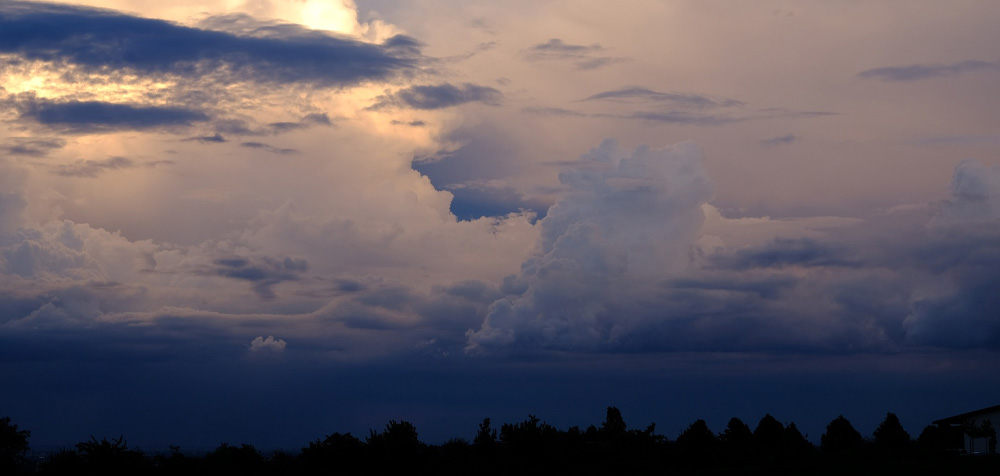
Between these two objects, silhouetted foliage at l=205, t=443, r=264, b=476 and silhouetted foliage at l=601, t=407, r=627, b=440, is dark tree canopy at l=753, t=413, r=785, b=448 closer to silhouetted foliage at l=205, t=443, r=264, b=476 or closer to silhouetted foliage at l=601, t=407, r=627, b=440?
silhouetted foliage at l=601, t=407, r=627, b=440

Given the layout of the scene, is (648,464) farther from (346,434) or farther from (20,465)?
(20,465)

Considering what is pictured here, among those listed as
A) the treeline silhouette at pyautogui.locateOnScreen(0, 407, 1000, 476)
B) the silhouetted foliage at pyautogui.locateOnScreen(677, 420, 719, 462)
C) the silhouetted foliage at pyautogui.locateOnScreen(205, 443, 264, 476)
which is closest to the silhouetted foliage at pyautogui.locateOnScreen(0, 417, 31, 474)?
the treeline silhouette at pyautogui.locateOnScreen(0, 407, 1000, 476)

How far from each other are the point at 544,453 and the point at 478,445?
21.0 ft

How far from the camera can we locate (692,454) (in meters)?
109

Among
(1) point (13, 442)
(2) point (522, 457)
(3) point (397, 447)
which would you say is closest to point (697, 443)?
(2) point (522, 457)

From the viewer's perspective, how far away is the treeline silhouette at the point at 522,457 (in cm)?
8131

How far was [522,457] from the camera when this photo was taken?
305 feet

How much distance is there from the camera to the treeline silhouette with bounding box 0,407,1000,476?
8131 cm

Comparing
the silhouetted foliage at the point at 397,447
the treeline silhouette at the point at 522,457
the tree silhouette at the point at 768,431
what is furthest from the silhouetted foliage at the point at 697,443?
the silhouetted foliage at the point at 397,447

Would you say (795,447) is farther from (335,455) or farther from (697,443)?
(335,455)

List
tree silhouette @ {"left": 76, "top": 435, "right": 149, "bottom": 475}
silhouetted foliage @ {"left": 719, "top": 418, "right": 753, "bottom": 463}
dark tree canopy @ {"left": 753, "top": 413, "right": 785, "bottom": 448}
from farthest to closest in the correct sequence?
dark tree canopy @ {"left": 753, "top": 413, "right": 785, "bottom": 448} < silhouetted foliage @ {"left": 719, "top": 418, "right": 753, "bottom": 463} < tree silhouette @ {"left": 76, "top": 435, "right": 149, "bottom": 475}

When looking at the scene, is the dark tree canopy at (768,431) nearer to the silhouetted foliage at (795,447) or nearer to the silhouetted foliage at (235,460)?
the silhouetted foliage at (795,447)

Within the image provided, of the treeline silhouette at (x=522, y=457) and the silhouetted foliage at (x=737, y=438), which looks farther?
the silhouetted foliage at (x=737, y=438)

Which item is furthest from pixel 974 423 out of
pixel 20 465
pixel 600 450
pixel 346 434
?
pixel 20 465
